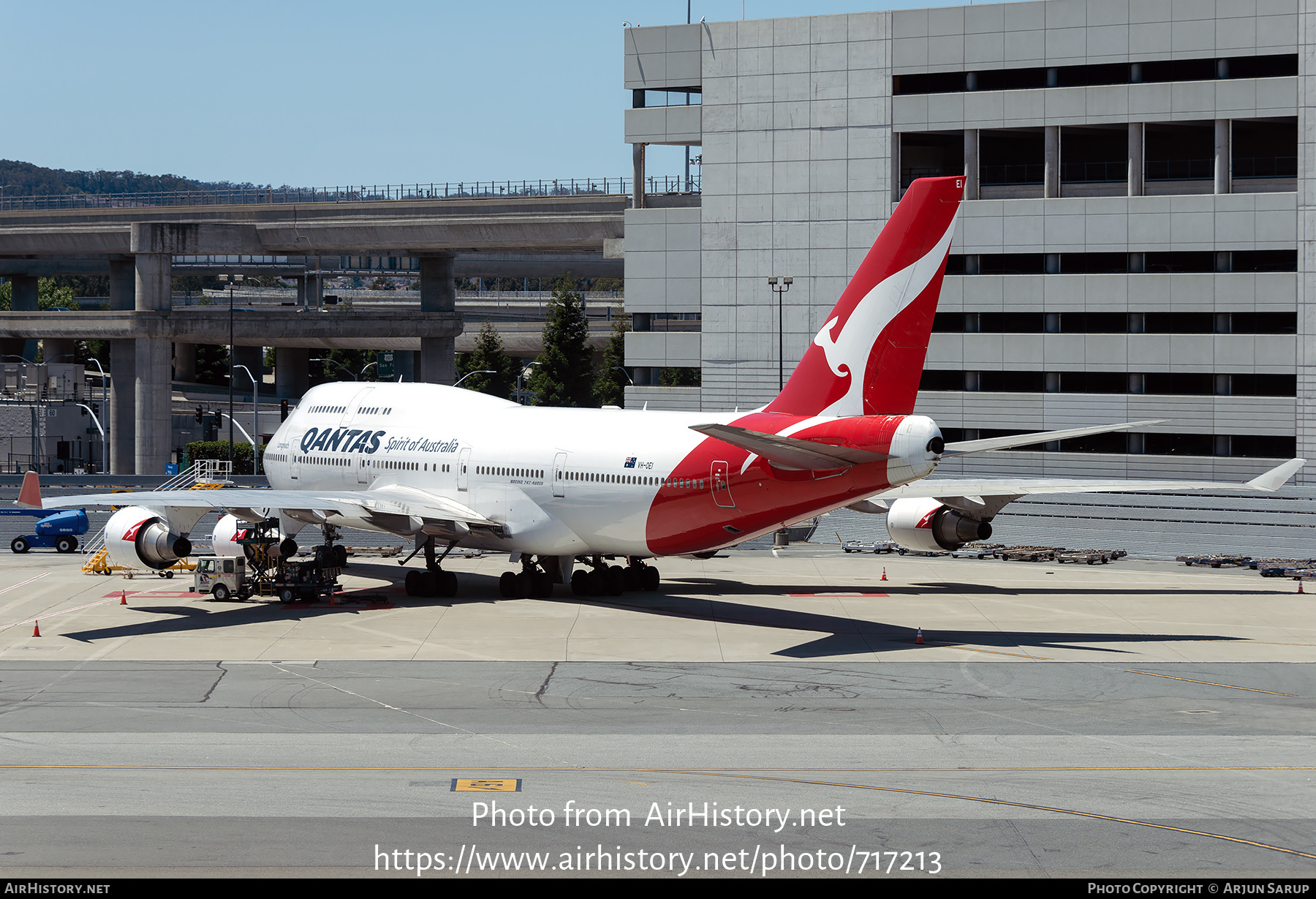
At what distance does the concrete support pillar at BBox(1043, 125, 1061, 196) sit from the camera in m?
65.7

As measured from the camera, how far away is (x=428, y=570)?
138ft

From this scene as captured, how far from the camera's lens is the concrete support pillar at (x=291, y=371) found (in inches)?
5325

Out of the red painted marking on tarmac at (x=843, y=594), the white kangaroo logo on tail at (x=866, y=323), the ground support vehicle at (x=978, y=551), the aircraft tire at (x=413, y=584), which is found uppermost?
the white kangaroo logo on tail at (x=866, y=323)

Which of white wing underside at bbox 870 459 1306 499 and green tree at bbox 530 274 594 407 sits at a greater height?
green tree at bbox 530 274 594 407

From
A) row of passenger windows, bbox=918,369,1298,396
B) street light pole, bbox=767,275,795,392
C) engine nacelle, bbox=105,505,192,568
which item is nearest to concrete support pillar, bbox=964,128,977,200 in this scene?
row of passenger windows, bbox=918,369,1298,396

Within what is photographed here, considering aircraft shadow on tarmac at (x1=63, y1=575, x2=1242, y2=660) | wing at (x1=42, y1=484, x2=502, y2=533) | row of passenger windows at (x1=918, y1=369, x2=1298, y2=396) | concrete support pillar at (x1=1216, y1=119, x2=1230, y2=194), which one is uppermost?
concrete support pillar at (x1=1216, y1=119, x2=1230, y2=194)

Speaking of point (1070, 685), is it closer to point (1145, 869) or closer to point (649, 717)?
point (649, 717)

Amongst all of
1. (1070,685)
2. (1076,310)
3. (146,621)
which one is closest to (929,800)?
(1070,685)

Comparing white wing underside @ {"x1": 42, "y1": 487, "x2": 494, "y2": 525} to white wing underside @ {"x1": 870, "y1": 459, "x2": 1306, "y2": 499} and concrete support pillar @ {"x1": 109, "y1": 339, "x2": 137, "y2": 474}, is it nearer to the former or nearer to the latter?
white wing underside @ {"x1": 870, "y1": 459, "x2": 1306, "y2": 499}

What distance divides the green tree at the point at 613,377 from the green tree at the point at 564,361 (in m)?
8.80

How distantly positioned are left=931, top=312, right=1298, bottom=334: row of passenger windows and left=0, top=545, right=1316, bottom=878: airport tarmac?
82.0 ft

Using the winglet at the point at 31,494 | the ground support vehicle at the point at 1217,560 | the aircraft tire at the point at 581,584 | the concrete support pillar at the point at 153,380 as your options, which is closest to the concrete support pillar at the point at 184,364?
the concrete support pillar at the point at 153,380

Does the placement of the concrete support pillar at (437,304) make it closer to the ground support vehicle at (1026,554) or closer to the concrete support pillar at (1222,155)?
the ground support vehicle at (1026,554)

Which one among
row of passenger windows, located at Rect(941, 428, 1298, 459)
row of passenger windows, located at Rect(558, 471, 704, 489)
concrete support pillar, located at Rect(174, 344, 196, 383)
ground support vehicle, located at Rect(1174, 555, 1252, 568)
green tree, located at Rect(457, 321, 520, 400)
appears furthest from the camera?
concrete support pillar, located at Rect(174, 344, 196, 383)
